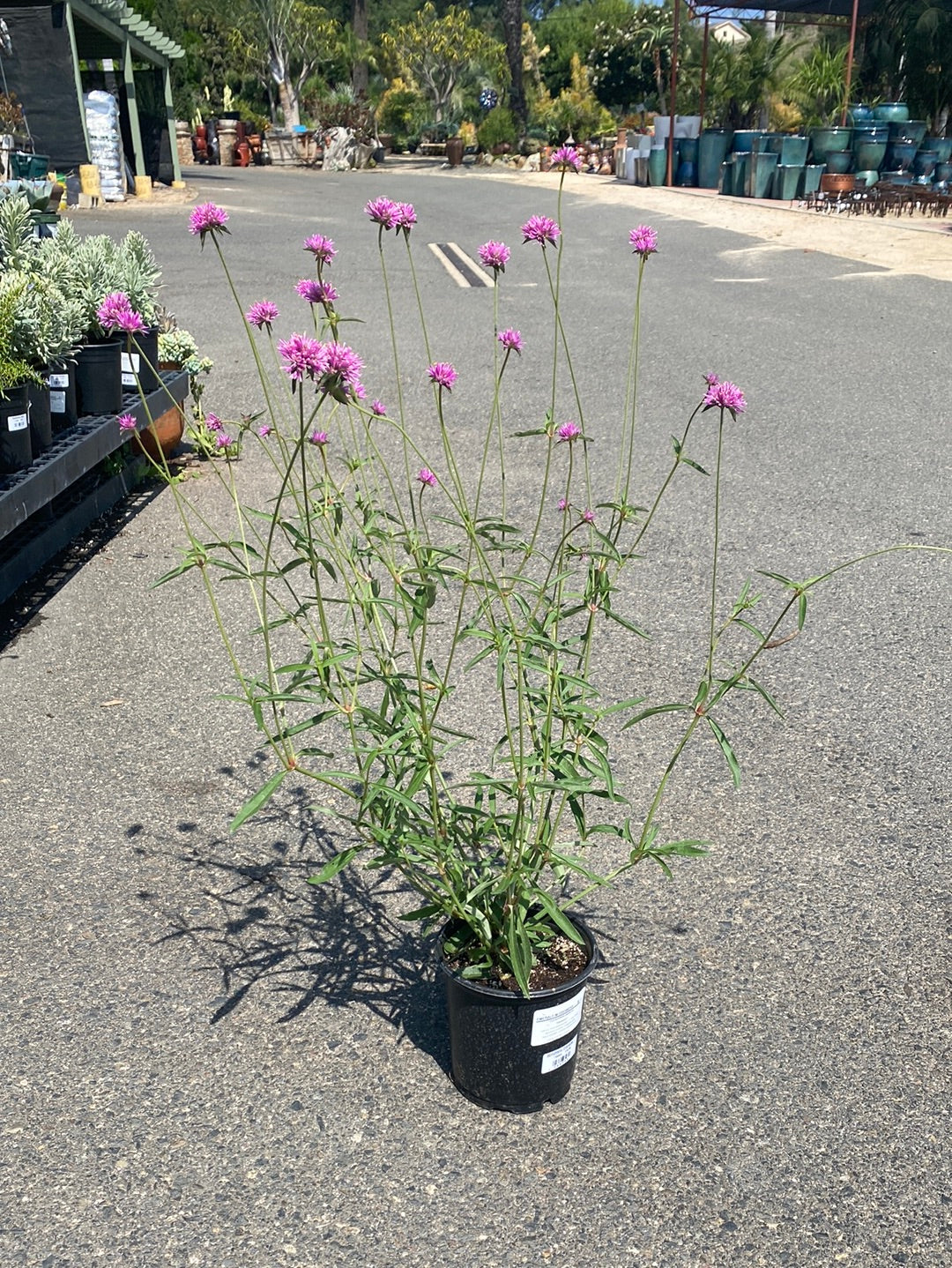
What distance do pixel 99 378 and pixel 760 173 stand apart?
19.1m

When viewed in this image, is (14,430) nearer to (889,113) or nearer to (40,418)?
(40,418)

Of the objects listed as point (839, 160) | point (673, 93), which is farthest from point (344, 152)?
point (839, 160)

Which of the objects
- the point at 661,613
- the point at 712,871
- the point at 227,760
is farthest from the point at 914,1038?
the point at 661,613

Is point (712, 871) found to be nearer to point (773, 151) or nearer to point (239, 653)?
point (239, 653)

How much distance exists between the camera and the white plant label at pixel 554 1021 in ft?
7.77

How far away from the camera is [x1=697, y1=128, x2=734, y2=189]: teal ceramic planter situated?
24453 mm

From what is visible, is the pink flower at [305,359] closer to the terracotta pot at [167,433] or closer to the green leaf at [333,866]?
the green leaf at [333,866]

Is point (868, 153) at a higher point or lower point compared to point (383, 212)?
lower

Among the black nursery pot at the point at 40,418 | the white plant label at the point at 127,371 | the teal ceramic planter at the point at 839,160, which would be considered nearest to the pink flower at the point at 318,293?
the black nursery pot at the point at 40,418

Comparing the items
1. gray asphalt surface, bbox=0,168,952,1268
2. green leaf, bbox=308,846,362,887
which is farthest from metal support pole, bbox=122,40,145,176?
green leaf, bbox=308,846,362,887

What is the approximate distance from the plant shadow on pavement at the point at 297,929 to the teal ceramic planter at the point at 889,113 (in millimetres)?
22961

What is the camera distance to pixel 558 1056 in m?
2.44

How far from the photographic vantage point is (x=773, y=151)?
2214cm

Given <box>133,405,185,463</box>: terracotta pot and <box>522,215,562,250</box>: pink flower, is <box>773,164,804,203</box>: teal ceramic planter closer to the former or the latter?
<box>133,405,185,463</box>: terracotta pot
